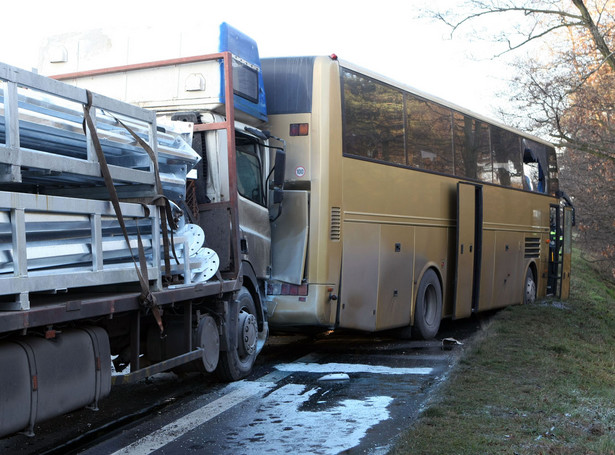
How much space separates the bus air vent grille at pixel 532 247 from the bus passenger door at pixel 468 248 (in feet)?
11.2

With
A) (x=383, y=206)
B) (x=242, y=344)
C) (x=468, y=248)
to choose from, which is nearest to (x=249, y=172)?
(x=242, y=344)

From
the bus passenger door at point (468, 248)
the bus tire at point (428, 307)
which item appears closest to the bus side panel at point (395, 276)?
the bus tire at point (428, 307)

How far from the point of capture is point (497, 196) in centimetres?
1460

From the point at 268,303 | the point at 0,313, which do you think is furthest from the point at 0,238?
the point at 268,303

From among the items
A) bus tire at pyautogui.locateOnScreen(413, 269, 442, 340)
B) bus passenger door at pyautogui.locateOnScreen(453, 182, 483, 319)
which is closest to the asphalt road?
bus tire at pyautogui.locateOnScreen(413, 269, 442, 340)

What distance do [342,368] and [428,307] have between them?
3.50m

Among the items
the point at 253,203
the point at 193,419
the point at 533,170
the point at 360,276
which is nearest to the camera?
the point at 193,419

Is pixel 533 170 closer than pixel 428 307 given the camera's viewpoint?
No

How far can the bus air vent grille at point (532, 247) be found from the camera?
54.3ft

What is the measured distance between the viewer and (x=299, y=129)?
9.24 meters

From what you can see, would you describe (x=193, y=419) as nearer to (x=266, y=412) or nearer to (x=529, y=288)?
(x=266, y=412)

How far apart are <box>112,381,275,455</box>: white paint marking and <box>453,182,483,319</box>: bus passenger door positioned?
5.80 meters

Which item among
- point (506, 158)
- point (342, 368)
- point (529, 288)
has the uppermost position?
point (506, 158)

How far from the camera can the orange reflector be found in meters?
9.23
